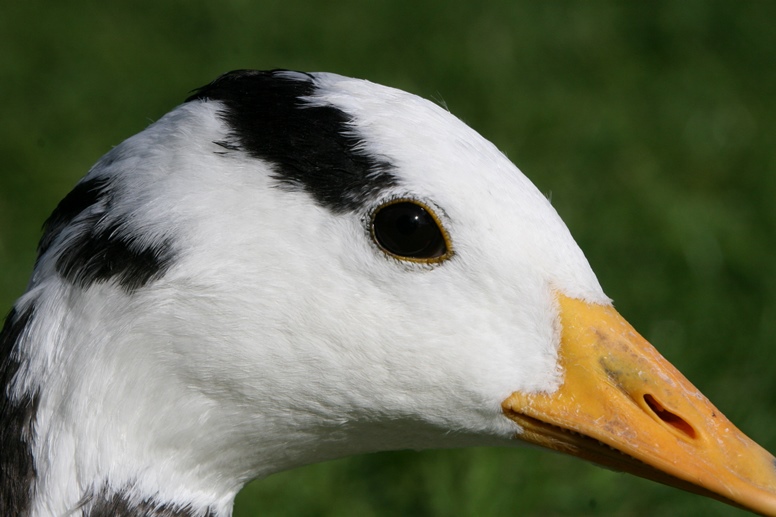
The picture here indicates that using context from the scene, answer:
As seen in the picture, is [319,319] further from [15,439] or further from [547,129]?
[547,129]

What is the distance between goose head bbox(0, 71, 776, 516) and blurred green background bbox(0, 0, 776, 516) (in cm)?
A: 172

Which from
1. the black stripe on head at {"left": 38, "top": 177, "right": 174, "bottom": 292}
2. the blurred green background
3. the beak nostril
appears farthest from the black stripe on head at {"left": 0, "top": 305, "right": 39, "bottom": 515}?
the blurred green background

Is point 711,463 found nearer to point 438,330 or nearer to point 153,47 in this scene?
point 438,330

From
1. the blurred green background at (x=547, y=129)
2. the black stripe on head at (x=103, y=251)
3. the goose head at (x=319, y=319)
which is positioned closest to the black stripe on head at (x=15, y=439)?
the goose head at (x=319, y=319)

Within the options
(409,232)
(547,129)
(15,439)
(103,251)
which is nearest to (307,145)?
(409,232)

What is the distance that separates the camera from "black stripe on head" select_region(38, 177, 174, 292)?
1.91 metres

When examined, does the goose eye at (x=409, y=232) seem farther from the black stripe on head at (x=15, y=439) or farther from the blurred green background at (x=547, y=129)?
the blurred green background at (x=547, y=129)

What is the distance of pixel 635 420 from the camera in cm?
193

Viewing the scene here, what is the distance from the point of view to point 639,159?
5.80 m

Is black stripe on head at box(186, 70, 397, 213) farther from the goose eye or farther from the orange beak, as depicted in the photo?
the orange beak

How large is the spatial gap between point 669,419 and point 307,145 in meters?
0.83

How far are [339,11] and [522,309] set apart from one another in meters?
5.34

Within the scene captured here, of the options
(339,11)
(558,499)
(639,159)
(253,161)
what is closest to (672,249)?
(639,159)

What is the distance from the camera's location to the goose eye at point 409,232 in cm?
189
